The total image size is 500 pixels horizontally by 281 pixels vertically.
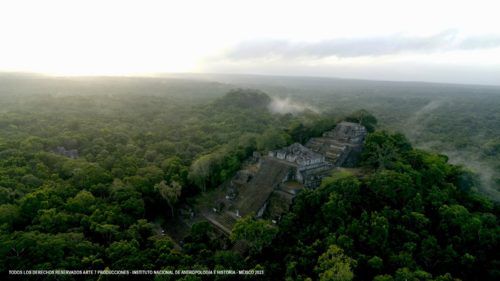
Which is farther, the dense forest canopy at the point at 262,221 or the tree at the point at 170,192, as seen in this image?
the tree at the point at 170,192

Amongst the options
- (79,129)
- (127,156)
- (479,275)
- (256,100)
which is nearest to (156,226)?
(127,156)

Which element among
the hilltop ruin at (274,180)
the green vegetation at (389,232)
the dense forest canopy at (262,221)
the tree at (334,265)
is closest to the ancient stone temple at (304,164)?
the hilltop ruin at (274,180)

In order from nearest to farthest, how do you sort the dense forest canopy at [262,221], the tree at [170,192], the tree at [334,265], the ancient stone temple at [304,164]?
the tree at [334,265] → the dense forest canopy at [262,221] → the ancient stone temple at [304,164] → the tree at [170,192]

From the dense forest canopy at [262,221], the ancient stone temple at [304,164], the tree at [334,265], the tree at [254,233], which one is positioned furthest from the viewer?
the ancient stone temple at [304,164]

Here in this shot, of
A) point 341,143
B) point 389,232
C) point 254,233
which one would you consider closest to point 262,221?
point 254,233

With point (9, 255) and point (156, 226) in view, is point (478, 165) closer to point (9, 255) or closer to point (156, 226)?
point (156, 226)

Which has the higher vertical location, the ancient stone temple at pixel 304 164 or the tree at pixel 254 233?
the ancient stone temple at pixel 304 164

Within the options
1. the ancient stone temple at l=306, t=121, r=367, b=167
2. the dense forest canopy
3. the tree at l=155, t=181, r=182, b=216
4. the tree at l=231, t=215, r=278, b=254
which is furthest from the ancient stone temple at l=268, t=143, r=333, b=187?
the tree at l=155, t=181, r=182, b=216

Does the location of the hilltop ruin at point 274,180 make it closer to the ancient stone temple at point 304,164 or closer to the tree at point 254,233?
the ancient stone temple at point 304,164

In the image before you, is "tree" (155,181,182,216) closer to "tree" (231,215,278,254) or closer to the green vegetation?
"tree" (231,215,278,254)
